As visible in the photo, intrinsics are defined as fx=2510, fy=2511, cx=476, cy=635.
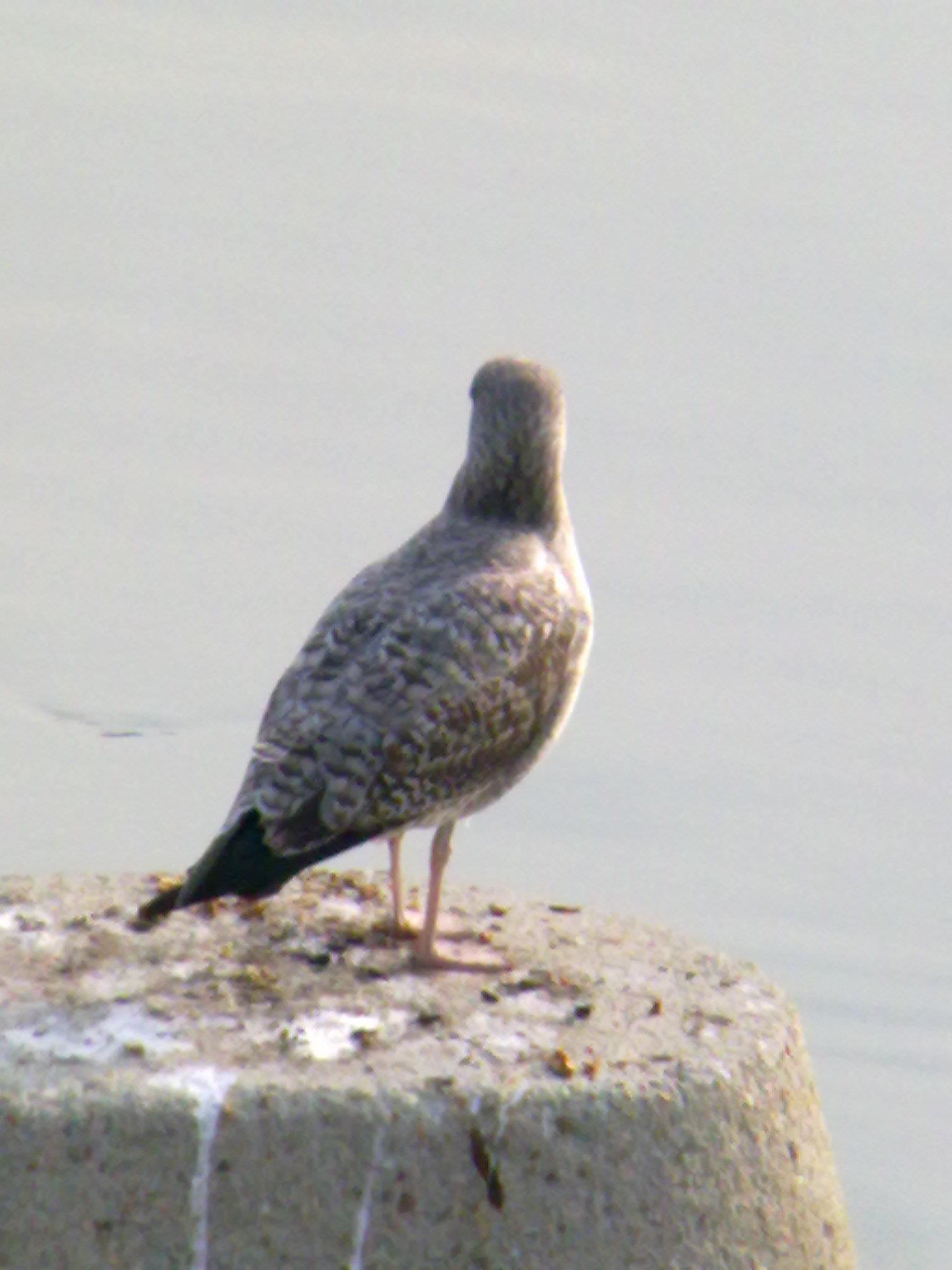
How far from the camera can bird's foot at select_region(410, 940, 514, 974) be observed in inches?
241

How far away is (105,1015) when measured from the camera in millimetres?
5570

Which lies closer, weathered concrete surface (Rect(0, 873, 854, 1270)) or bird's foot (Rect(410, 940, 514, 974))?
weathered concrete surface (Rect(0, 873, 854, 1270))

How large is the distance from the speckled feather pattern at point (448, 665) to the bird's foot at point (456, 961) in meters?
0.32

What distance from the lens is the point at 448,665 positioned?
6098mm

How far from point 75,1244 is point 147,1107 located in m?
0.30

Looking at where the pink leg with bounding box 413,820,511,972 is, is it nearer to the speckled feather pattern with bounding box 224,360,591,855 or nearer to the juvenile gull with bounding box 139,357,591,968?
the juvenile gull with bounding box 139,357,591,968

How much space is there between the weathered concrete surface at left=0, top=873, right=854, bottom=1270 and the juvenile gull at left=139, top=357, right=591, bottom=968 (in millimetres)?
288

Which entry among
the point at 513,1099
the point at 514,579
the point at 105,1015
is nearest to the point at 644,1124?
the point at 513,1099

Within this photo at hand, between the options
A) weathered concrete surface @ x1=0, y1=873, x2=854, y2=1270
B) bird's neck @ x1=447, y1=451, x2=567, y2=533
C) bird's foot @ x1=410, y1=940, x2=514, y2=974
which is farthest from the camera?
bird's neck @ x1=447, y1=451, x2=567, y2=533

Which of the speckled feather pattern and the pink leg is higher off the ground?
the speckled feather pattern

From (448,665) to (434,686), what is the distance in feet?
0.25

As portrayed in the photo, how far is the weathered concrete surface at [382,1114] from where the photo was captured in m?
5.04

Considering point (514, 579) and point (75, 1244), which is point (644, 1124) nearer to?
point (75, 1244)

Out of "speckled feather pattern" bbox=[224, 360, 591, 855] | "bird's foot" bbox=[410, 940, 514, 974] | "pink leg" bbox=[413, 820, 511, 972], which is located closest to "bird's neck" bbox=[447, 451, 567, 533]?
"speckled feather pattern" bbox=[224, 360, 591, 855]
